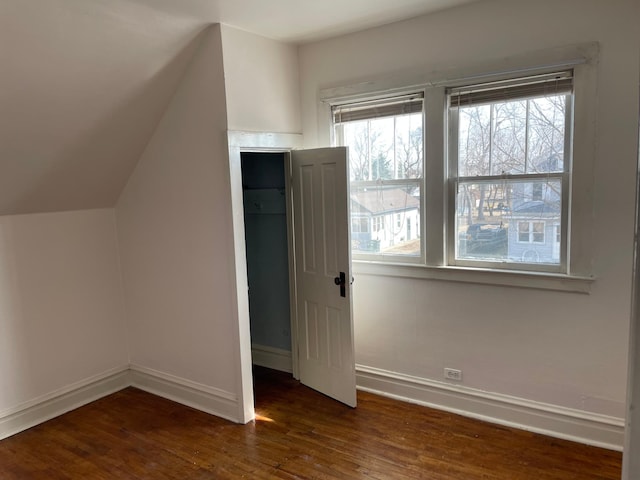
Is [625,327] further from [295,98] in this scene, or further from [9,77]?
[9,77]

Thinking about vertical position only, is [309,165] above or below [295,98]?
below

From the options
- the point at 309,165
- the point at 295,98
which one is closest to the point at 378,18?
the point at 295,98

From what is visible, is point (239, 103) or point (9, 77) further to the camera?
point (239, 103)

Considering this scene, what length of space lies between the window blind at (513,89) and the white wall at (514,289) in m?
0.16

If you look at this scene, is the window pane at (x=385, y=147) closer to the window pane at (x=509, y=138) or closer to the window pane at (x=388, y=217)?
the window pane at (x=388, y=217)

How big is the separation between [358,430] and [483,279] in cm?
132

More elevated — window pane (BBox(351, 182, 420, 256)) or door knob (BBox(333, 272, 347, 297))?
window pane (BBox(351, 182, 420, 256))

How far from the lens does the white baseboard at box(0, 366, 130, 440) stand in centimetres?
342

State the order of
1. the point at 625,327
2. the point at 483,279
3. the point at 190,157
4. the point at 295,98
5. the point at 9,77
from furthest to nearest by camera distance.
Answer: the point at 295,98
the point at 190,157
the point at 483,279
the point at 625,327
the point at 9,77

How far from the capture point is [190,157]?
3441mm

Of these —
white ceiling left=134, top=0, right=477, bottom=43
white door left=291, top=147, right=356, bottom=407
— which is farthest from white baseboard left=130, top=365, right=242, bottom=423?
white ceiling left=134, top=0, right=477, bottom=43

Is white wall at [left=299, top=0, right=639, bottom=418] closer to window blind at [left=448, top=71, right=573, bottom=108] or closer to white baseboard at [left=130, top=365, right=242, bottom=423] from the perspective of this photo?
window blind at [left=448, top=71, right=573, bottom=108]

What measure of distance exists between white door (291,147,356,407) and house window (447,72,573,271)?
774 mm

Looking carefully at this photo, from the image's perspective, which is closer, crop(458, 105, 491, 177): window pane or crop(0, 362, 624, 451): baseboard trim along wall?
crop(0, 362, 624, 451): baseboard trim along wall
